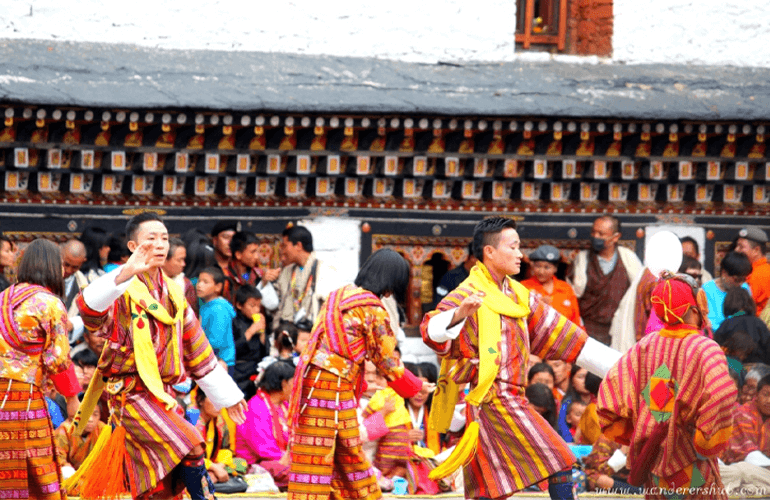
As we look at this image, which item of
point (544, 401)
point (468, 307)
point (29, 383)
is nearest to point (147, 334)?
point (29, 383)

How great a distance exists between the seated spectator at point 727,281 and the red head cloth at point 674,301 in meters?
3.22

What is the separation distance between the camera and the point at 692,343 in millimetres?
6027

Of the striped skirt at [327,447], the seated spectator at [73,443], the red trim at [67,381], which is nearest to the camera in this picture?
the striped skirt at [327,447]

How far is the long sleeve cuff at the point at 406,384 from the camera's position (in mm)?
6297

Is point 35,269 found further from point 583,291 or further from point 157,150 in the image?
point 583,291

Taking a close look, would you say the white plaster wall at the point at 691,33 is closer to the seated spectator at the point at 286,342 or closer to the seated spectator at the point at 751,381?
the seated spectator at the point at 751,381

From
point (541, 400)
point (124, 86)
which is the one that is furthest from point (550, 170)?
point (124, 86)

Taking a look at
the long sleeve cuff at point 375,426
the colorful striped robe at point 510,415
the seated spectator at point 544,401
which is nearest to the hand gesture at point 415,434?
the long sleeve cuff at point 375,426

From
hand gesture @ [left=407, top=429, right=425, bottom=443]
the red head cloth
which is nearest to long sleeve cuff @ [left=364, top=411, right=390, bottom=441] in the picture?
hand gesture @ [left=407, top=429, right=425, bottom=443]

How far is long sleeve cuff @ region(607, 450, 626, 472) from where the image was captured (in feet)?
25.5

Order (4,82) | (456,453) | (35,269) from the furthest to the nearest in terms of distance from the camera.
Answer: (4,82), (35,269), (456,453)

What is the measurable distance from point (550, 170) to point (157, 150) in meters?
3.37

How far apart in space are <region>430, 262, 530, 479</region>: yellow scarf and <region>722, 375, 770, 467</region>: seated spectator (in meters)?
2.61

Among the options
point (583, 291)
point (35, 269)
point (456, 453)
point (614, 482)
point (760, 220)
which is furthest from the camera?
point (760, 220)
